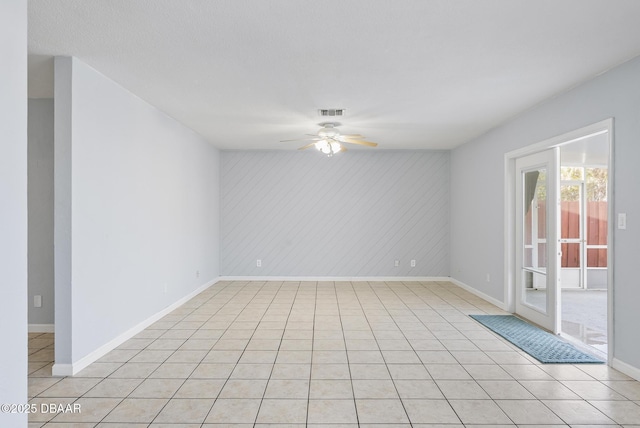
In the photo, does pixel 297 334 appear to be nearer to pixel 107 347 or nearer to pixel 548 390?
pixel 107 347

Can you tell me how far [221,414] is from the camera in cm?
246

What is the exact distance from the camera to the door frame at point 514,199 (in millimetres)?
3195

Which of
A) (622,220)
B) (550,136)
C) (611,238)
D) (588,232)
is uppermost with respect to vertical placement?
(550,136)

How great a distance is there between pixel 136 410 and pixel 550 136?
461 centimetres

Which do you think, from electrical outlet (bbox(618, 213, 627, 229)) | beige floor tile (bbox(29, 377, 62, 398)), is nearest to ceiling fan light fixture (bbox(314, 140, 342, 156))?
electrical outlet (bbox(618, 213, 627, 229))

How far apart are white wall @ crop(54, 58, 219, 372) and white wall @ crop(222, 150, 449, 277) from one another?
193 cm

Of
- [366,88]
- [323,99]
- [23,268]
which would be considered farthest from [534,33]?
[23,268]

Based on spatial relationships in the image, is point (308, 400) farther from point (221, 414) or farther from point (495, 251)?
point (495, 251)

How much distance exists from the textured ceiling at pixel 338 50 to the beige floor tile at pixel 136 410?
2.58m

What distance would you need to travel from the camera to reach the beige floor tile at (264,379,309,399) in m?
2.71

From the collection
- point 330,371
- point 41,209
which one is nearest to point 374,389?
point 330,371

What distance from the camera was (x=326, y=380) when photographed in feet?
9.66

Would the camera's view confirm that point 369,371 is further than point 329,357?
No

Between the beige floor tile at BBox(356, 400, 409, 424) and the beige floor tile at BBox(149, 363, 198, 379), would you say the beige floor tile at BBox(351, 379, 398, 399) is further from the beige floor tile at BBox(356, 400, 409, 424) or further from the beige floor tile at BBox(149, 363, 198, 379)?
the beige floor tile at BBox(149, 363, 198, 379)
